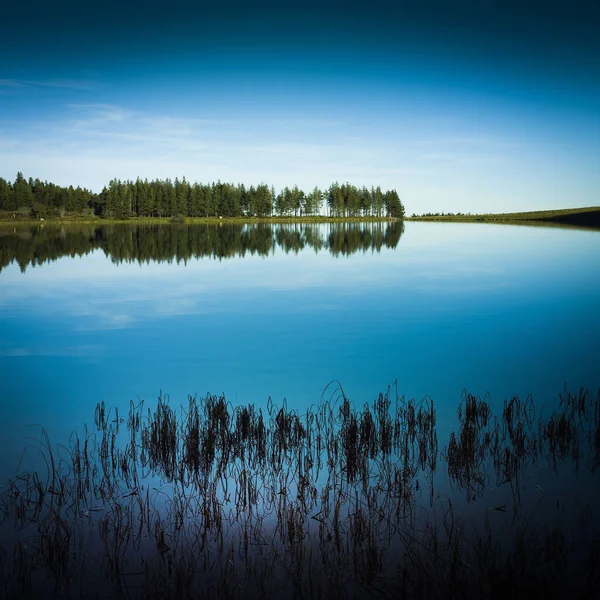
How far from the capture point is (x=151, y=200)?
150 metres

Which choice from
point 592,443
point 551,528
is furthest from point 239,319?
point 551,528

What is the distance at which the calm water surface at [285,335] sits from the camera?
12031 mm

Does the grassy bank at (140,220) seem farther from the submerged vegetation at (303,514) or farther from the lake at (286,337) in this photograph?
the submerged vegetation at (303,514)

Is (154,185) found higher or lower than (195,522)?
higher

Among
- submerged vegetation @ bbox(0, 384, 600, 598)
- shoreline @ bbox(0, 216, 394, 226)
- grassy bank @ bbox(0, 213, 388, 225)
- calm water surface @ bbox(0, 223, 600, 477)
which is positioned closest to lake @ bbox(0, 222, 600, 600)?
calm water surface @ bbox(0, 223, 600, 477)

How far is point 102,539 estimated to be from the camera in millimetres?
5898

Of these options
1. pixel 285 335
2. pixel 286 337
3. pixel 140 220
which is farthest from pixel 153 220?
pixel 286 337

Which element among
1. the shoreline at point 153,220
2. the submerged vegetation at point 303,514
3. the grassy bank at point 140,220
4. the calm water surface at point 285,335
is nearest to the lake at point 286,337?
the calm water surface at point 285,335

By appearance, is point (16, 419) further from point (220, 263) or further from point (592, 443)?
point (220, 263)

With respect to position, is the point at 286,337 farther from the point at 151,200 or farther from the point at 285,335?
the point at 151,200

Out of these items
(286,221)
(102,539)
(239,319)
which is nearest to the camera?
(102,539)

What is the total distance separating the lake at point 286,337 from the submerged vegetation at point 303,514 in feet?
2.63

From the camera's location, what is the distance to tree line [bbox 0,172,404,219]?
14375 cm

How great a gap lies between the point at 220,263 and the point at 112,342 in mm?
25464
